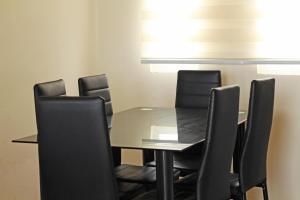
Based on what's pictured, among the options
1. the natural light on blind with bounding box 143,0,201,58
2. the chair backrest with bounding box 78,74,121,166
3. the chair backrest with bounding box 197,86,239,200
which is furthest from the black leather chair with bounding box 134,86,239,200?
the natural light on blind with bounding box 143,0,201,58

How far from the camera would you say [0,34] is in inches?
167

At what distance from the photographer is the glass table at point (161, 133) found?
9.60ft

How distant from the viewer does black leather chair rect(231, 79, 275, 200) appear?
357cm

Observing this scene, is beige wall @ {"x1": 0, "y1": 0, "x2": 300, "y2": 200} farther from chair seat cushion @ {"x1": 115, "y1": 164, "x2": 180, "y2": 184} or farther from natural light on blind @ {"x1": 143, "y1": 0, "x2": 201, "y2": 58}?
chair seat cushion @ {"x1": 115, "y1": 164, "x2": 180, "y2": 184}

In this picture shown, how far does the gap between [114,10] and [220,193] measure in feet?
8.49

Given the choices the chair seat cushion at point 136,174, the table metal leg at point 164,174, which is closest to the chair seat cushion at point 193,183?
the chair seat cushion at point 136,174

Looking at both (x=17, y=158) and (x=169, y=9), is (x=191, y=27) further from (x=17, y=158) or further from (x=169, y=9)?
(x=17, y=158)

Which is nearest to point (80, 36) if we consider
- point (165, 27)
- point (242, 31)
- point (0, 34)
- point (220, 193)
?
point (165, 27)

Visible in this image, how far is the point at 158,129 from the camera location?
3441mm

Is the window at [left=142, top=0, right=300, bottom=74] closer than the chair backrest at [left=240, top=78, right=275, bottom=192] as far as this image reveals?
No

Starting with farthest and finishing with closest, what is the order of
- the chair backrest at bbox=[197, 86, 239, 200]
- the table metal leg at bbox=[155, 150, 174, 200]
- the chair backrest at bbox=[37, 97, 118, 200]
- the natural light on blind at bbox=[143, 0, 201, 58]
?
the natural light on blind at bbox=[143, 0, 201, 58] → the chair backrest at bbox=[197, 86, 239, 200] → the table metal leg at bbox=[155, 150, 174, 200] → the chair backrest at bbox=[37, 97, 118, 200]

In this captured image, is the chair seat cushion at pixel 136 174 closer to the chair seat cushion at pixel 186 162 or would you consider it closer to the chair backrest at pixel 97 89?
the chair seat cushion at pixel 186 162

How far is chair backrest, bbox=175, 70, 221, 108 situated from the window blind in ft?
1.08

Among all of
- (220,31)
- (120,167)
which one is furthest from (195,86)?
(120,167)
